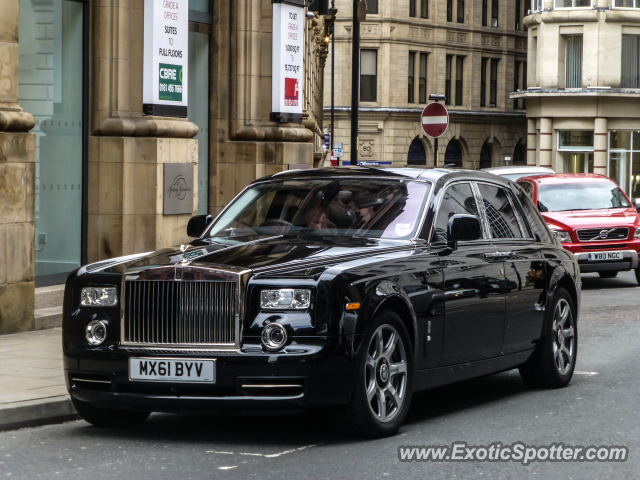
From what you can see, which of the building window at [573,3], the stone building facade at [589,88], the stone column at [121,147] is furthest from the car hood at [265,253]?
the building window at [573,3]

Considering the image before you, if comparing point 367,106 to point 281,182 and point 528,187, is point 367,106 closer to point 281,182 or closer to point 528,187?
point 528,187

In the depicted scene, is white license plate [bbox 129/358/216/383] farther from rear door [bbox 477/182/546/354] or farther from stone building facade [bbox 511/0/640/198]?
stone building facade [bbox 511/0/640/198]

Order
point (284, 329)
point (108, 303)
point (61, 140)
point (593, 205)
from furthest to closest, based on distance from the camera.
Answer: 1. point (593, 205)
2. point (61, 140)
3. point (108, 303)
4. point (284, 329)

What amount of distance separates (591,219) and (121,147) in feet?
25.8

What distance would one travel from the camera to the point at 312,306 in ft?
21.0

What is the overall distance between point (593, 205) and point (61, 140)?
9110mm

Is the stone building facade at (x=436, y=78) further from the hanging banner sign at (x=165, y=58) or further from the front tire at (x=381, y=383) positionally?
the front tire at (x=381, y=383)

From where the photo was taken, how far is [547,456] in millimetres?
6492

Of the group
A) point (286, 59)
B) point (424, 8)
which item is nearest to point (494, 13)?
point (424, 8)

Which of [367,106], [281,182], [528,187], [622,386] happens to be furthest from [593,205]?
[367,106]

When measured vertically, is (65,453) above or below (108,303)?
below

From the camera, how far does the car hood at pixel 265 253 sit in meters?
6.70

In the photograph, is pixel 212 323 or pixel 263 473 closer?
pixel 263 473

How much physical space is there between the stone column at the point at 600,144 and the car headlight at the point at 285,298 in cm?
5277
